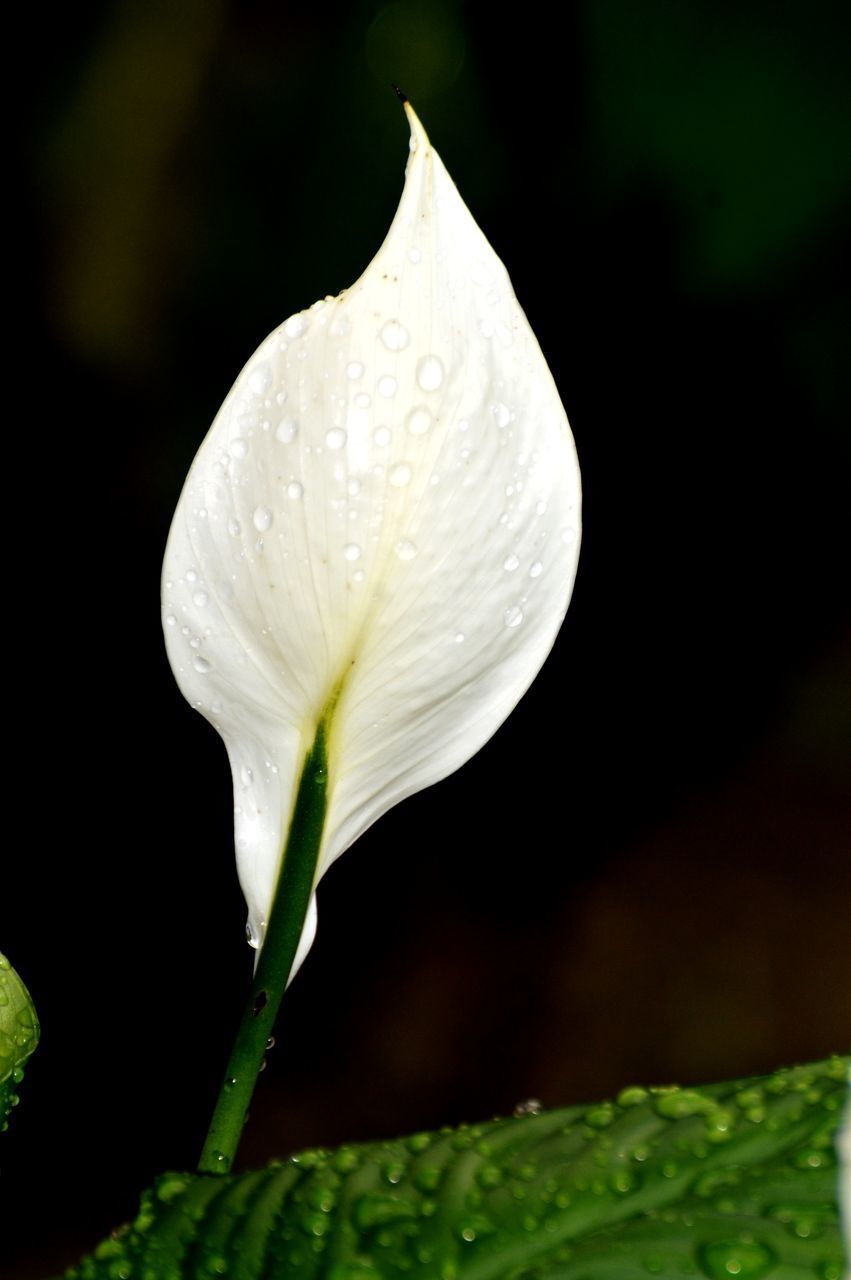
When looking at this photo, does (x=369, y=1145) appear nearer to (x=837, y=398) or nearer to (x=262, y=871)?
(x=262, y=871)

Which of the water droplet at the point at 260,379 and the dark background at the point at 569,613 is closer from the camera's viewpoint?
the water droplet at the point at 260,379

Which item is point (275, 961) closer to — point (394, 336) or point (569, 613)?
point (394, 336)

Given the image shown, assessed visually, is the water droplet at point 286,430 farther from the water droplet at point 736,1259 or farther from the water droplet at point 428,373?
the water droplet at point 736,1259

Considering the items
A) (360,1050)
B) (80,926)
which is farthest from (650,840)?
(80,926)

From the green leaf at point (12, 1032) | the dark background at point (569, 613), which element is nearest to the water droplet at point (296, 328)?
the green leaf at point (12, 1032)

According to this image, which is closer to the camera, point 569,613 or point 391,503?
point 391,503

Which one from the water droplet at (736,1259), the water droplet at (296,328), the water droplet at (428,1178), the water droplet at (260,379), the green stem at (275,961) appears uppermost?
the water droplet at (296,328)

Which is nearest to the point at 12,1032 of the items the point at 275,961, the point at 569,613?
the point at 275,961

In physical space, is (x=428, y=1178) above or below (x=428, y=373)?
below
